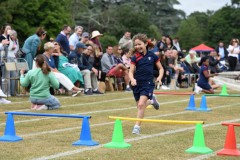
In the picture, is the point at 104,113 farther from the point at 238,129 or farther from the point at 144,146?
the point at 144,146

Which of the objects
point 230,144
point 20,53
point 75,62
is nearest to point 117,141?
point 230,144

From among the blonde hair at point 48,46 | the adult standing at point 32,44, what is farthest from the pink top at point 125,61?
the blonde hair at point 48,46

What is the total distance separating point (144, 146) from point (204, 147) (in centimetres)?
104

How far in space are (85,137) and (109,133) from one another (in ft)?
4.95

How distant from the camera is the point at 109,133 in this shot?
1173 cm

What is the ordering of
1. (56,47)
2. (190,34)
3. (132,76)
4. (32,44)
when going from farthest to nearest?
(190,34) < (56,47) < (32,44) < (132,76)

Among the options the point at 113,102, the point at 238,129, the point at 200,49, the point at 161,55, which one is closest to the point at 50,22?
the point at 200,49

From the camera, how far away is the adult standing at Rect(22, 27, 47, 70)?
20922 millimetres

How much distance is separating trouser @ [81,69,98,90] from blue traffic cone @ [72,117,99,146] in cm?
1199

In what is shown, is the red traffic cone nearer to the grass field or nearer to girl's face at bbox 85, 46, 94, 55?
the grass field

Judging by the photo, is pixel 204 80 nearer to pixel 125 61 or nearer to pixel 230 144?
pixel 125 61

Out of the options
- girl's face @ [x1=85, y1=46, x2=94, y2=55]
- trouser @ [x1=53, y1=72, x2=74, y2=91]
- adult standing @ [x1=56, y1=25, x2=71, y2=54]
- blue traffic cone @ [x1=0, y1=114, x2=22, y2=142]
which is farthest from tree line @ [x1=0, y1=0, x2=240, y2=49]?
blue traffic cone @ [x1=0, y1=114, x2=22, y2=142]

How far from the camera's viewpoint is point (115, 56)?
84.5 feet

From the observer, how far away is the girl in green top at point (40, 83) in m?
16.0
